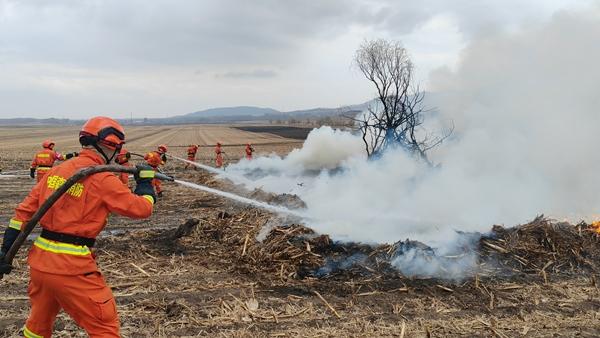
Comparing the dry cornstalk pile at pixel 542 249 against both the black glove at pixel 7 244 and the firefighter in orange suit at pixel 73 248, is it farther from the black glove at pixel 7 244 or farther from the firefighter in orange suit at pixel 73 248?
the black glove at pixel 7 244

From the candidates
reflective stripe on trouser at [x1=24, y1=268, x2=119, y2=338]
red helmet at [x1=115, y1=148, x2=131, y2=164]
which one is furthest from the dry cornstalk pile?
reflective stripe on trouser at [x1=24, y1=268, x2=119, y2=338]

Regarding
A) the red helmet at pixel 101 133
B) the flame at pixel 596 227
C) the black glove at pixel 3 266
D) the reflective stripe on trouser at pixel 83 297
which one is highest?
the red helmet at pixel 101 133

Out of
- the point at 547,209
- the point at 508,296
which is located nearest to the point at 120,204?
the point at 508,296

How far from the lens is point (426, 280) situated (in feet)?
21.4

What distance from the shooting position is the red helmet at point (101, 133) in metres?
3.54

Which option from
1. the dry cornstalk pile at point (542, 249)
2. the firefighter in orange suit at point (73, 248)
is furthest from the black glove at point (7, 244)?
the dry cornstalk pile at point (542, 249)

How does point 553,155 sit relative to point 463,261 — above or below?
above

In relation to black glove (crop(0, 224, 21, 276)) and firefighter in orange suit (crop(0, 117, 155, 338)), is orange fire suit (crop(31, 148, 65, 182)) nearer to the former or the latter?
black glove (crop(0, 224, 21, 276))

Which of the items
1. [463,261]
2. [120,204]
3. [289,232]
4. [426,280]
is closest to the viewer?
[120,204]

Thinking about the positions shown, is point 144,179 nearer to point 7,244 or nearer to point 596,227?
point 7,244

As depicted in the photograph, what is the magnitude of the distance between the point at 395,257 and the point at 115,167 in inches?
191

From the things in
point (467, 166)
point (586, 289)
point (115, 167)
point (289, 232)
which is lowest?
point (586, 289)

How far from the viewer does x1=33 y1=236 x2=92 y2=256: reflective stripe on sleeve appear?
3.26 metres

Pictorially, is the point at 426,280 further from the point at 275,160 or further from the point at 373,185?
the point at 275,160
